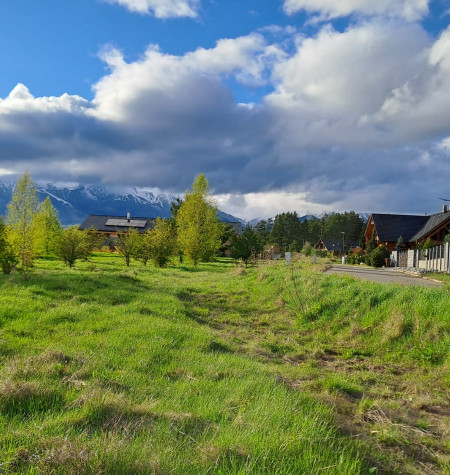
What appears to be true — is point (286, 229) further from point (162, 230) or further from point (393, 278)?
point (393, 278)

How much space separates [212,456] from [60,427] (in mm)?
1453

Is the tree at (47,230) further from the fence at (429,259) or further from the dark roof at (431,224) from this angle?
the dark roof at (431,224)

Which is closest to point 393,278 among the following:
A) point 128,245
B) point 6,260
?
point 6,260

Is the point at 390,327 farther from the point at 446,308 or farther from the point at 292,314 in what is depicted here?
the point at 292,314

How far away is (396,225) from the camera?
4478 centimetres

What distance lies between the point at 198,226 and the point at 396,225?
1104 inches

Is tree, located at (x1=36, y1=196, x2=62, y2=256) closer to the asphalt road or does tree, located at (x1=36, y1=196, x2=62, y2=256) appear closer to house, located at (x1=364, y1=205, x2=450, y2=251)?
the asphalt road

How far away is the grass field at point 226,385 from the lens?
9.26 feet

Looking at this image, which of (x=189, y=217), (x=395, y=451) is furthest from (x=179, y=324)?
(x=189, y=217)

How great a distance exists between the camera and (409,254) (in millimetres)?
32062

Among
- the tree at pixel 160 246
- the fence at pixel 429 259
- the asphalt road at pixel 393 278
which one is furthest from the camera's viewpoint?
the tree at pixel 160 246

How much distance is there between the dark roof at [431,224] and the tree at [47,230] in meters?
38.5

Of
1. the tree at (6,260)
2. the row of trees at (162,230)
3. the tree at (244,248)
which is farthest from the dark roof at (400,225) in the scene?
the tree at (6,260)

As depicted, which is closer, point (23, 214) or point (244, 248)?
point (244, 248)
